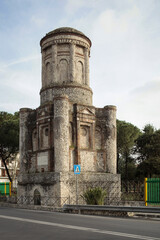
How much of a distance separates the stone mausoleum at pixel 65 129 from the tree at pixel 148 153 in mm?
14540

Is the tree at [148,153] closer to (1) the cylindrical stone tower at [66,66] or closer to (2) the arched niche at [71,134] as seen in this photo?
(1) the cylindrical stone tower at [66,66]

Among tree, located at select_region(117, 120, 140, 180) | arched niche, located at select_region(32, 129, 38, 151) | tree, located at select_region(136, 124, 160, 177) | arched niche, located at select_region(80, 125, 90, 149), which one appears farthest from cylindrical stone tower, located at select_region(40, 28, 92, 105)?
tree, located at select_region(117, 120, 140, 180)

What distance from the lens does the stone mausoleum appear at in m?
25.0

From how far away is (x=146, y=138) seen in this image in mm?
44469

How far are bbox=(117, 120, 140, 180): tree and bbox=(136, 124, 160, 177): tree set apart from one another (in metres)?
2.15

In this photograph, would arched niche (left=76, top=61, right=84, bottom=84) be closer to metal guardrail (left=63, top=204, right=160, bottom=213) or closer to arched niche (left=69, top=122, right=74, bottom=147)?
arched niche (left=69, top=122, right=74, bottom=147)

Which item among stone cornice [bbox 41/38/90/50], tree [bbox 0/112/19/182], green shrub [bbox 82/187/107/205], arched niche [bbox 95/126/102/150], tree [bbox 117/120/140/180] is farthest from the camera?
tree [bbox 117/120/140/180]

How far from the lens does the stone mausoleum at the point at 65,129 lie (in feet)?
82.2

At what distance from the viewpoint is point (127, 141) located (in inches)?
1876

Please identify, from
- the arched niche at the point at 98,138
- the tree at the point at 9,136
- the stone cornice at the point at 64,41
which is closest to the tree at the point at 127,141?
the tree at the point at 9,136

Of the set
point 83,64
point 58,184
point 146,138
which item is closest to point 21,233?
point 58,184

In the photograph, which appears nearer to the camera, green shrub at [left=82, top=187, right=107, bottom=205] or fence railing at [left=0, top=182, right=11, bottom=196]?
green shrub at [left=82, top=187, right=107, bottom=205]

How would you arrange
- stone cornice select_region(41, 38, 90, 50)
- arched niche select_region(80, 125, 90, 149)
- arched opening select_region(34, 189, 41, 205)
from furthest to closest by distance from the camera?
stone cornice select_region(41, 38, 90, 50) < arched niche select_region(80, 125, 90, 149) < arched opening select_region(34, 189, 41, 205)

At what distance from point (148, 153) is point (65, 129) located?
21.5 metres
